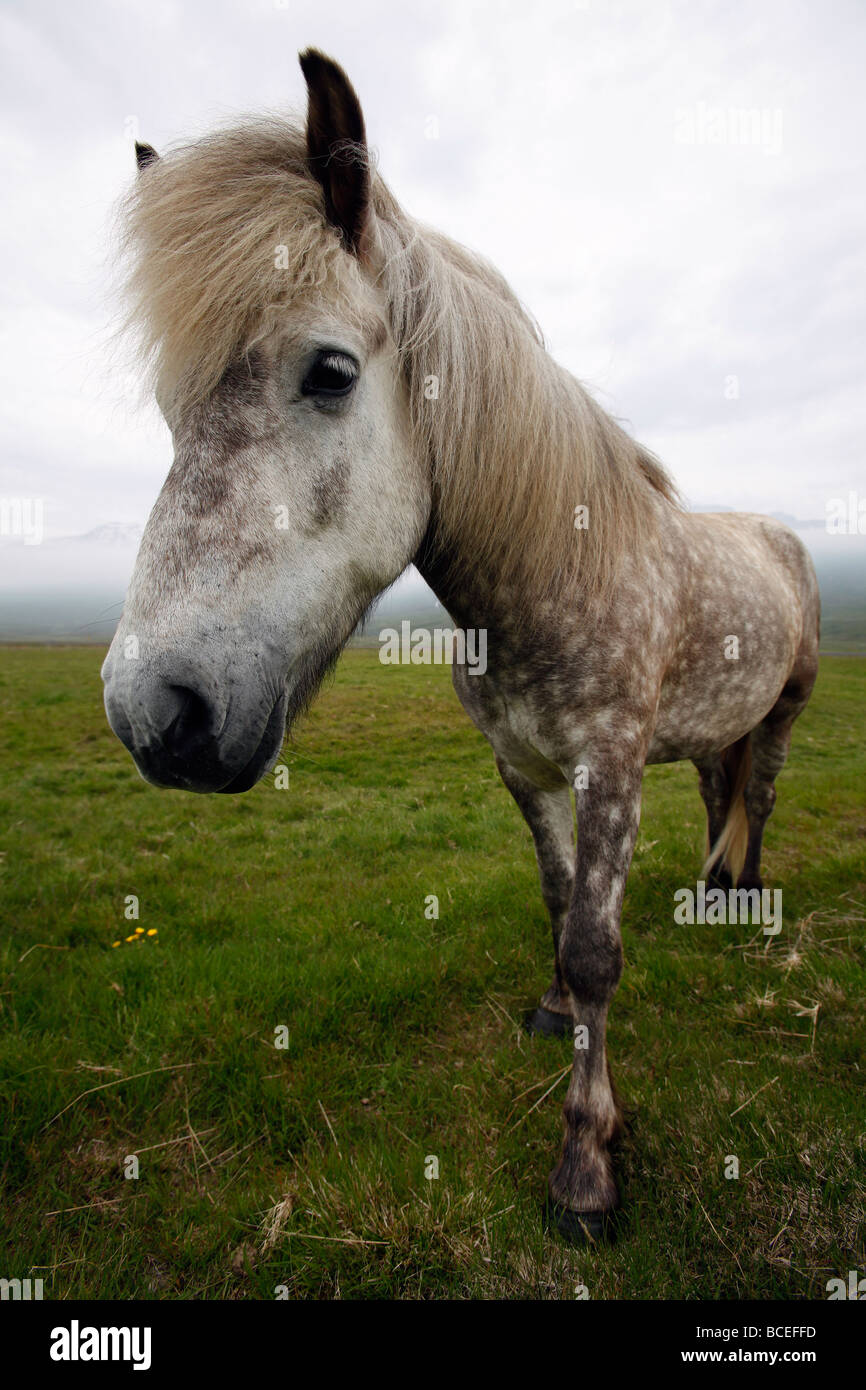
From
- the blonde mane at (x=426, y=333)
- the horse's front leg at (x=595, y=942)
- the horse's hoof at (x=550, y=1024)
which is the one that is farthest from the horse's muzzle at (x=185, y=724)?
the horse's hoof at (x=550, y=1024)

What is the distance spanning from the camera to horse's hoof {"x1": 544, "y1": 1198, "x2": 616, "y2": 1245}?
217cm

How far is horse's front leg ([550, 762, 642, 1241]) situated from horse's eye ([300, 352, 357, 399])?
163 centimetres

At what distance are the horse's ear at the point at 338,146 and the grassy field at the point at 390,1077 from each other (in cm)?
326

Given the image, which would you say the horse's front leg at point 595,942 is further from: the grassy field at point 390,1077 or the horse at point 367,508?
the grassy field at point 390,1077

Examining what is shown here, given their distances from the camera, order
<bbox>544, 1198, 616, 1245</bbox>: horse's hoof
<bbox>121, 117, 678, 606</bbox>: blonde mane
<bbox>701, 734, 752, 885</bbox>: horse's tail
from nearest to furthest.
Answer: <bbox>121, 117, 678, 606</bbox>: blonde mane → <bbox>544, 1198, 616, 1245</bbox>: horse's hoof → <bbox>701, 734, 752, 885</bbox>: horse's tail

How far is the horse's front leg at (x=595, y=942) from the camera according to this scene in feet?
7.84

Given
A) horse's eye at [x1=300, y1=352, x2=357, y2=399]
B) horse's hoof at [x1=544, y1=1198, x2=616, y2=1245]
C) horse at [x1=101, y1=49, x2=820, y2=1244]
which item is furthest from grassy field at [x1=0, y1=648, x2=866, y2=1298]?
horse's eye at [x1=300, y1=352, x2=357, y2=399]

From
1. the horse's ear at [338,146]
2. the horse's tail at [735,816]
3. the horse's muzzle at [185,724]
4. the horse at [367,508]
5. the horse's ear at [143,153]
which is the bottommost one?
the horse's tail at [735,816]

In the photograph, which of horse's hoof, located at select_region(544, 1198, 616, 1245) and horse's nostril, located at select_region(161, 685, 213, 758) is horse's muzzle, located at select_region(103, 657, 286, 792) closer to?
horse's nostril, located at select_region(161, 685, 213, 758)

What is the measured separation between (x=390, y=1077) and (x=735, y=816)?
3228mm

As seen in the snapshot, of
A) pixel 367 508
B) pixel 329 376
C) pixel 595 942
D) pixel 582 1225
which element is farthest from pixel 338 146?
pixel 582 1225

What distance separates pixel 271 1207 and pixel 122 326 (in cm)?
312
